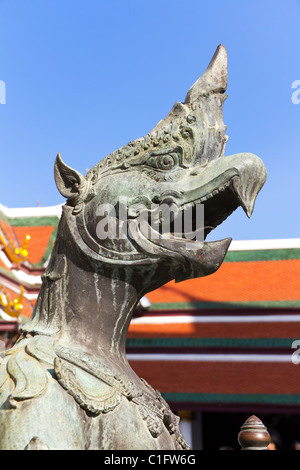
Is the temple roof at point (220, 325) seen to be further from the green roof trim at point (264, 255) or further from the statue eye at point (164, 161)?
the statue eye at point (164, 161)

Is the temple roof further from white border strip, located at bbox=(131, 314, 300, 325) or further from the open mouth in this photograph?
the open mouth

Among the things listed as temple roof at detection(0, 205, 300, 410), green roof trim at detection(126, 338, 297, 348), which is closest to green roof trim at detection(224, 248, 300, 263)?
temple roof at detection(0, 205, 300, 410)

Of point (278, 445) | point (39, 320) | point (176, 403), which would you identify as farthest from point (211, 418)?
point (39, 320)

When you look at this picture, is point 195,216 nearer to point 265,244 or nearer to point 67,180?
point 67,180

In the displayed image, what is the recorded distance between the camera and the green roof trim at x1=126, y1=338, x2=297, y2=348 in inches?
414

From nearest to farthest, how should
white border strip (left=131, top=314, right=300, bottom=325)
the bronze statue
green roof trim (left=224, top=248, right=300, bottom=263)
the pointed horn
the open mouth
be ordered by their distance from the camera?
the bronze statue
the open mouth
the pointed horn
white border strip (left=131, top=314, right=300, bottom=325)
green roof trim (left=224, top=248, right=300, bottom=263)

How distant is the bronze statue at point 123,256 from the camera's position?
6.75 ft

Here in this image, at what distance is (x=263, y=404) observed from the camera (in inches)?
388

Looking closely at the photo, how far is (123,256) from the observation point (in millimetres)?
2264

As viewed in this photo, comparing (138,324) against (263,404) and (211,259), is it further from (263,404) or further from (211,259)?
(211,259)

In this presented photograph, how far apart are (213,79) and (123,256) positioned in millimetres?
920

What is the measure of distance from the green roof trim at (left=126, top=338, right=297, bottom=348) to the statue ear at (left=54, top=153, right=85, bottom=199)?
8745 mm

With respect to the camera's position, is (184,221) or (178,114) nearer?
(184,221)
